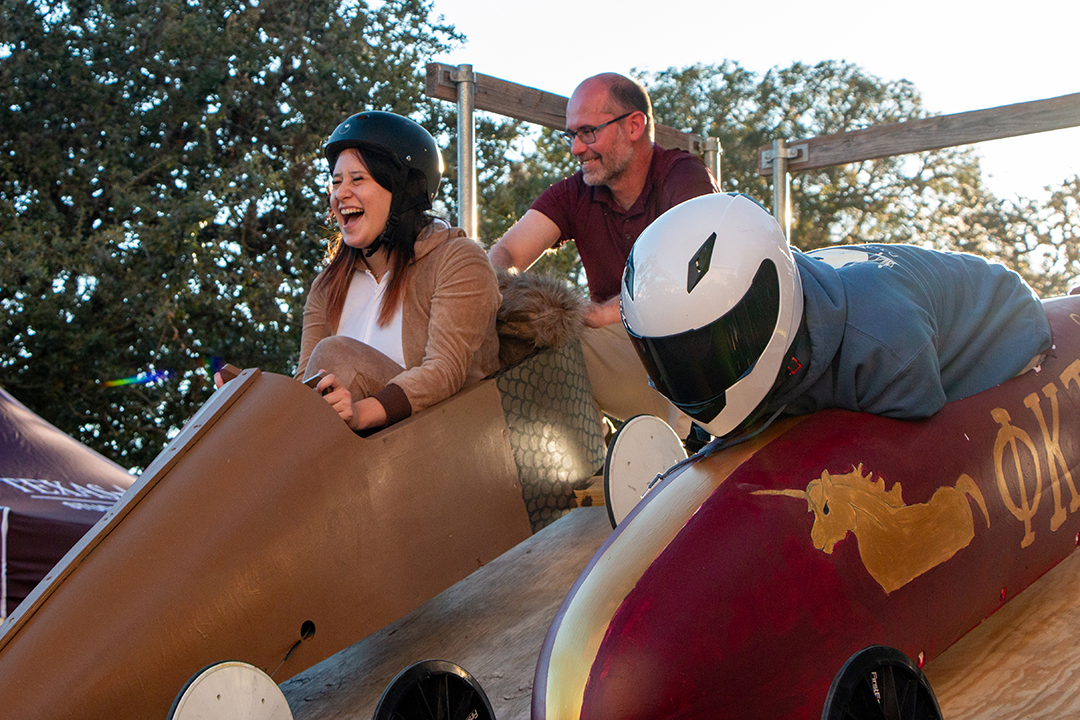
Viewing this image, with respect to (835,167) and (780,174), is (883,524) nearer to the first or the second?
(780,174)

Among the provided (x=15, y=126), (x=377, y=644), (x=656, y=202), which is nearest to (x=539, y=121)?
(x=656, y=202)

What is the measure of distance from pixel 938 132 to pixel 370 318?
4446mm

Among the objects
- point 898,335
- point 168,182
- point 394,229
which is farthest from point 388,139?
point 168,182

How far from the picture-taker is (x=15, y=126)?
886 centimetres

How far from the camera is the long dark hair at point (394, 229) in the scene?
3.11 m

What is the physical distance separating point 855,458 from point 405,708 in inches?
38.8

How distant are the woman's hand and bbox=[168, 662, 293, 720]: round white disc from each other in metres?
0.79

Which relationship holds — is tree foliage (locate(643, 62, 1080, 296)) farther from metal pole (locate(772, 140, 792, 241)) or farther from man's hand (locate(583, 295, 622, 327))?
man's hand (locate(583, 295, 622, 327))

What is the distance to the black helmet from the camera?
3.09 meters

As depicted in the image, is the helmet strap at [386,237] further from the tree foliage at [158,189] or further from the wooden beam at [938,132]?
the tree foliage at [158,189]

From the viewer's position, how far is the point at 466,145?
5.13 metres

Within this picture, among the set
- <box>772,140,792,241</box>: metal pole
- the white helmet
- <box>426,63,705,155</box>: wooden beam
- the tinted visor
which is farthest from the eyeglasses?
<box>772,140,792,241</box>: metal pole

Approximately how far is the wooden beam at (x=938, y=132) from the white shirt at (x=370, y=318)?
4.28 m

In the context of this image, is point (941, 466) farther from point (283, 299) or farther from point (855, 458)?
point (283, 299)
